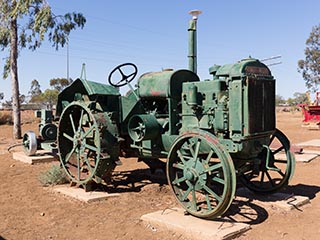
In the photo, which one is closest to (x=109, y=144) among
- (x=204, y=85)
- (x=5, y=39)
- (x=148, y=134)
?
(x=148, y=134)

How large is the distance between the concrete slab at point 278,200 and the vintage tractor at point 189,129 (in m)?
0.13

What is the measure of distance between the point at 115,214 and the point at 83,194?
3.00 ft

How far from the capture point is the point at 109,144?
199 inches

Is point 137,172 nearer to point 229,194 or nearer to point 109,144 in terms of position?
point 109,144

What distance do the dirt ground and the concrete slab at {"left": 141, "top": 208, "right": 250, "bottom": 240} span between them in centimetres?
7

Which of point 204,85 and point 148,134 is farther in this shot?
point 148,134

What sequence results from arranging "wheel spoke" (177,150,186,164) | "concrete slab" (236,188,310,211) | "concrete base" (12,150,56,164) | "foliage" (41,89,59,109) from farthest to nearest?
"foliage" (41,89,59,109), "concrete base" (12,150,56,164), "concrete slab" (236,188,310,211), "wheel spoke" (177,150,186,164)

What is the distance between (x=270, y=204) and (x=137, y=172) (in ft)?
9.84

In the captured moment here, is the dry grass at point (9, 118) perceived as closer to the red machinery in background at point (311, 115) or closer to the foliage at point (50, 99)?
the foliage at point (50, 99)

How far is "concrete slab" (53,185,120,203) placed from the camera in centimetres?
497

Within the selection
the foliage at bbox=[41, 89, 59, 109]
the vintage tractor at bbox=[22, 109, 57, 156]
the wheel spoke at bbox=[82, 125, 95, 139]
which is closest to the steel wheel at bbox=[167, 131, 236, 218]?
the wheel spoke at bbox=[82, 125, 95, 139]

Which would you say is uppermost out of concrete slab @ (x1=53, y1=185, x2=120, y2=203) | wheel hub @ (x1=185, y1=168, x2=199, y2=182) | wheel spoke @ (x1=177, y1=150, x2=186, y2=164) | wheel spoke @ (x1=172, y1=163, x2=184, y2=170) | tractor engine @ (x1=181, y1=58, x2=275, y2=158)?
tractor engine @ (x1=181, y1=58, x2=275, y2=158)

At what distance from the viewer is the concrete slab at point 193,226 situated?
3518 mm

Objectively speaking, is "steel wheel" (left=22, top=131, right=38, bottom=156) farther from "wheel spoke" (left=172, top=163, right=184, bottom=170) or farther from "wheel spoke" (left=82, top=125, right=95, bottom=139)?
"wheel spoke" (left=172, top=163, right=184, bottom=170)
